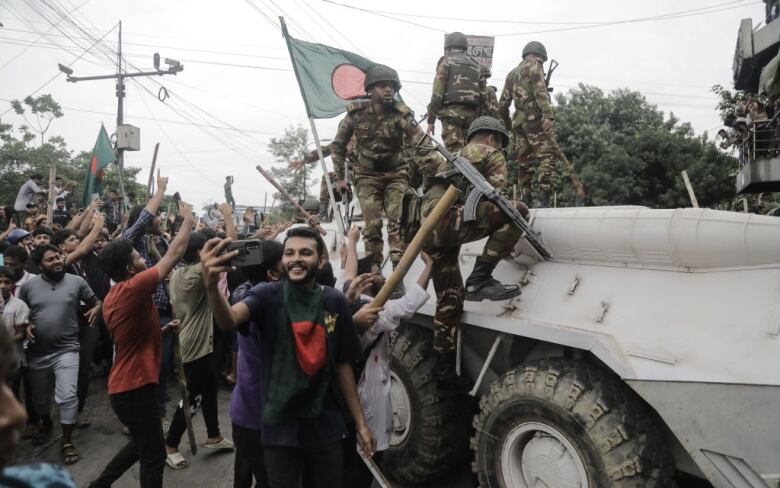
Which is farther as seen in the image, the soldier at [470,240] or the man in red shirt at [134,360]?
the soldier at [470,240]

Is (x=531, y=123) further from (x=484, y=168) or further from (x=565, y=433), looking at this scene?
(x=565, y=433)

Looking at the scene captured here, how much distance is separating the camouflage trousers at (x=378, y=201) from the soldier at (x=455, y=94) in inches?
33.2

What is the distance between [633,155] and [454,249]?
52.2 feet

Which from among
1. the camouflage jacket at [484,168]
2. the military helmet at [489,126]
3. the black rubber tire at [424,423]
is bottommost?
the black rubber tire at [424,423]

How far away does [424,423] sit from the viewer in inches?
143

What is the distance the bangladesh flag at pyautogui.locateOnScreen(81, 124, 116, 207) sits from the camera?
28.5 ft

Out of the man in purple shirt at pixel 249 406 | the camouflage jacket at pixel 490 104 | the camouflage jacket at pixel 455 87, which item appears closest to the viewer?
the man in purple shirt at pixel 249 406

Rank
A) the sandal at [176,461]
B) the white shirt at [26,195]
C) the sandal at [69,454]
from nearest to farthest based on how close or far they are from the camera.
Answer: the sandal at [176,461], the sandal at [69,454], the white shirt at [26,195]

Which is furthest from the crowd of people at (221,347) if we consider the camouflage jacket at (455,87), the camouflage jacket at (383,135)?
the camouflage jacket at (455,87)

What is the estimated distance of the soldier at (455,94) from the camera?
18.1 ft

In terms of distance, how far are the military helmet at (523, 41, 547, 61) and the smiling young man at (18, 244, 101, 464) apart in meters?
5.20

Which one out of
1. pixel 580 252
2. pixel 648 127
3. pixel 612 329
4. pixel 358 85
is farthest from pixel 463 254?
pixel 648 127

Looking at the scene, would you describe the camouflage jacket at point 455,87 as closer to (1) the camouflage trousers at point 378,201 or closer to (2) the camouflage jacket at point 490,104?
(2) the camouflage jacket at point 490,104

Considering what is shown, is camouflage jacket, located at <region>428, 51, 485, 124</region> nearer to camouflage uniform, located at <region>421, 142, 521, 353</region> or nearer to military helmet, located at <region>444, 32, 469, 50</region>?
military helmet, located at <region>444, 32, 469, 50</region>
